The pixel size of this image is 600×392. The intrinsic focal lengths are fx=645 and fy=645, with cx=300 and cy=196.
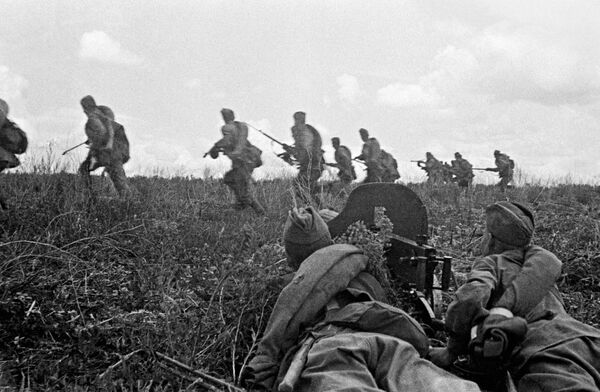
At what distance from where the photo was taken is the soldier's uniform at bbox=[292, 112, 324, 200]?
1507 centimetres

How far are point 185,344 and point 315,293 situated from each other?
1.31 meters

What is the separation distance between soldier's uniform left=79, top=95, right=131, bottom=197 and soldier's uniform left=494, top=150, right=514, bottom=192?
629 inches

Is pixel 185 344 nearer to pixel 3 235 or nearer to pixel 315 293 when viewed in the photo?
pixel 315 293

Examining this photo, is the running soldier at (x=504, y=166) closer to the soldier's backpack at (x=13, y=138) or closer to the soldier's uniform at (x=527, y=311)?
the soldier's backpack at (x=13, y=138)

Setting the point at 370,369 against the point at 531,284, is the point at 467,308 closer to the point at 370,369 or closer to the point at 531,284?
the point at 531,284

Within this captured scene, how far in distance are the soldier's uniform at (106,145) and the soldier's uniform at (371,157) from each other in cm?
862

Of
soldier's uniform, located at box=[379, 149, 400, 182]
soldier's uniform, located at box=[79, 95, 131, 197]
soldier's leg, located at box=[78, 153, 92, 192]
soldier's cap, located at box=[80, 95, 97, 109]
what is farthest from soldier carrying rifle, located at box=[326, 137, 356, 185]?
soldier's leg, located at box=[78, 153, 92, 192]

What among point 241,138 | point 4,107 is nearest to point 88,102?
point 4,107

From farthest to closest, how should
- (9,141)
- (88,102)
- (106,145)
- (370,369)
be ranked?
(88,102), (106,145), (9,141), (370,369)

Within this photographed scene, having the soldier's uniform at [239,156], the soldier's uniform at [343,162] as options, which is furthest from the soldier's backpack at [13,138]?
the soldier's uniform at [343,162]

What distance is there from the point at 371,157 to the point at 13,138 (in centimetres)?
1181

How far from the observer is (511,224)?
4.39 m

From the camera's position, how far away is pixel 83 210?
8.62m

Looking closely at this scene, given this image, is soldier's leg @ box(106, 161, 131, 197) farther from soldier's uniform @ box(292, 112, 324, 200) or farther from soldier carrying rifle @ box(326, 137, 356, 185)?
soldier carrying rifle @ box(326, 137, 356, 185)
